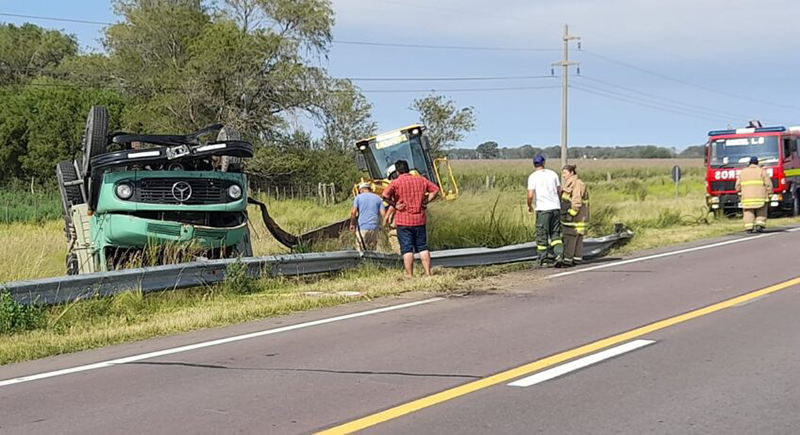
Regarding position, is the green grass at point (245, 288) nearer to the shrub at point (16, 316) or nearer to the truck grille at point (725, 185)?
the shrub at point (16, 316)

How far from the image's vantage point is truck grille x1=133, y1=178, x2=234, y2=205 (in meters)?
11.7

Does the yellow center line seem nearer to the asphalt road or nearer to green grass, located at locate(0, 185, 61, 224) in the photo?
the asphalt road

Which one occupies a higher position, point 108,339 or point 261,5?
point 261,5

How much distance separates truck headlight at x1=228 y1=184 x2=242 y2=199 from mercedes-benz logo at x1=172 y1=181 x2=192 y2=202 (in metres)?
0.64

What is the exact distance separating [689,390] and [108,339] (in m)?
5.55

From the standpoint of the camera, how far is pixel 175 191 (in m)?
11.8

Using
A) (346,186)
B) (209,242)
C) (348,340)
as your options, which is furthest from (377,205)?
(346,186)

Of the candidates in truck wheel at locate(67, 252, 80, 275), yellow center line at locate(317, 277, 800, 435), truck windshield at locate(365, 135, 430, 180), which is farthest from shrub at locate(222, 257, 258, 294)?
truck windshield at locate(365, 135, 430, 180)

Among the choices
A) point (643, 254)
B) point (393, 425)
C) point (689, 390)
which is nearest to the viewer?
point (393, 425)

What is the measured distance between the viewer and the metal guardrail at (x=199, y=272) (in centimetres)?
969

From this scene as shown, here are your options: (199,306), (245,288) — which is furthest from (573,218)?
(199,306)

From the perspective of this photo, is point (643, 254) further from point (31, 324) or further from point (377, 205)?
point (31, 324)

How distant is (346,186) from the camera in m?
52.1

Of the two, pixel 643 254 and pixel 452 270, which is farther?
pixel 643 254
